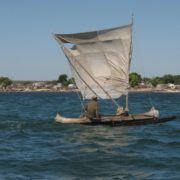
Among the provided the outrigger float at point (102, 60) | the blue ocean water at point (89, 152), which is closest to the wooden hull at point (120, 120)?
the blue ocean water at point (89, 152)

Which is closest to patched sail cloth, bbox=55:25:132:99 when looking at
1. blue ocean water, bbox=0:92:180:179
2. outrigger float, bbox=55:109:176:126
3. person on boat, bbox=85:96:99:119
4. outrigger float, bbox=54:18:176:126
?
outrigger float, bbox=54:18:176:126

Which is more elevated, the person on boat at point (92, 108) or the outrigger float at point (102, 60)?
the outrigger float at point (102, 60)

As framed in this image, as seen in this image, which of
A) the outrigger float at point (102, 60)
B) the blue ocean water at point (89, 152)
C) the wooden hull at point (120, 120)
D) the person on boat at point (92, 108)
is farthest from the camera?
the outrigger float at point (102, 60)

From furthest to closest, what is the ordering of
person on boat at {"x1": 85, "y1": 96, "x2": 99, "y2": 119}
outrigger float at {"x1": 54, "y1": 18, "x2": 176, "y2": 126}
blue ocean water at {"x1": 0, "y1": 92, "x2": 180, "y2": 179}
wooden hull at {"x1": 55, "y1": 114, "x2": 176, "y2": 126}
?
outrigger float at {"x1": 54, "y1": 18, "x2": 176, "y2": 126} → wooden hull at {"x1": 55, "y1": 114, "x2": 176, "y2": 126} → person on boat at {"x1": 85, "y1": 96, "x2": 99, "y2": 119} → blue ocean water at {"x1": 0, "y1": 92, "x2": 180, "y2": 179}

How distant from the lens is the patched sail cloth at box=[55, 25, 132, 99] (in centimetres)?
4300

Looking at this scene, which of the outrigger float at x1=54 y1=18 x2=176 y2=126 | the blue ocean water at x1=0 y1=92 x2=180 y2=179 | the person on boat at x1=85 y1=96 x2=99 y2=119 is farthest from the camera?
the outrigger float at x1=54 y1=18 x2=176 y2=126

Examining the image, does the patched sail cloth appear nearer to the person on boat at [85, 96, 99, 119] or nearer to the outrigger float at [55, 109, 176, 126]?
the outrigger float at [55, 109, 176, 126]

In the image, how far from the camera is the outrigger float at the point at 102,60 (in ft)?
141

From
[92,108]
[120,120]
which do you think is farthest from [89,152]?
[120,120]

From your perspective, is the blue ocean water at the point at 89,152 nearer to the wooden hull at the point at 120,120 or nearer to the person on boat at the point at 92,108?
the wooden hull at the point at 120,120

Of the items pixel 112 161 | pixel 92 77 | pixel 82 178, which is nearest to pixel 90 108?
pixel 92 77

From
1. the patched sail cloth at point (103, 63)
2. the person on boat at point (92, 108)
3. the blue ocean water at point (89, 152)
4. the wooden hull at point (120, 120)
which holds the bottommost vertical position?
the blue ocean water at point (89, 152)

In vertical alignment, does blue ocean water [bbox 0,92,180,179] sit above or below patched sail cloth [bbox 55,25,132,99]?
below

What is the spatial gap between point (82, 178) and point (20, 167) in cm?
317
